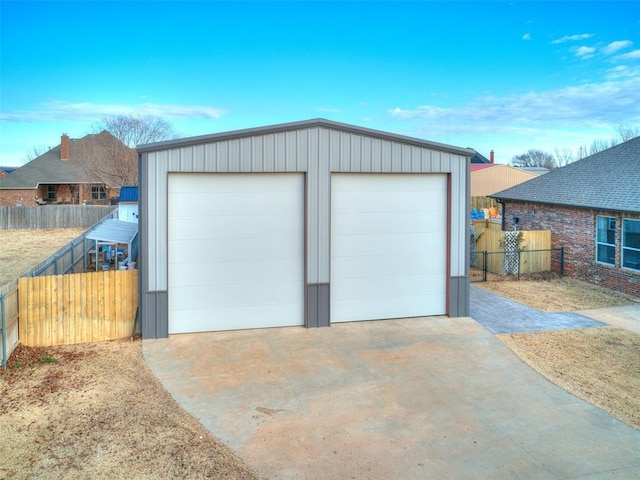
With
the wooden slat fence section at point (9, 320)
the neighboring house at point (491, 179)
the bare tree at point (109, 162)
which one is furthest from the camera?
the neighboring house at point (491, 179)

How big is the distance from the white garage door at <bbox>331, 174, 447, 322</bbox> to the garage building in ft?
0.08

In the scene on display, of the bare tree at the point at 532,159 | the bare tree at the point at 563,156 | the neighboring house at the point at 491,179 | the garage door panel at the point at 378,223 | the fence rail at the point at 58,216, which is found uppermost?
the bare tree at the point at 532,159

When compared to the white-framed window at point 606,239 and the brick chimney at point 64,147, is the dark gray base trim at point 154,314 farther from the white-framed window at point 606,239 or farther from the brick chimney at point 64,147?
the brick chimney at point 64,147

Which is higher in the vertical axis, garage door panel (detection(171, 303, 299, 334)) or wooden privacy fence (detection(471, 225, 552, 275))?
wooden privacy fence (detection(471, 225, 552, 275))

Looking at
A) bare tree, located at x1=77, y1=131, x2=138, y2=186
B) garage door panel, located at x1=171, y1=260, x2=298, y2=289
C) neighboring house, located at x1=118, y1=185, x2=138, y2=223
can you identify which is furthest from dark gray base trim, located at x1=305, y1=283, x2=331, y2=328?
bare tree, located at x1=77, y1=131, x2=138, y2=186

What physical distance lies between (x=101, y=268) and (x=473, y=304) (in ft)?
42.3

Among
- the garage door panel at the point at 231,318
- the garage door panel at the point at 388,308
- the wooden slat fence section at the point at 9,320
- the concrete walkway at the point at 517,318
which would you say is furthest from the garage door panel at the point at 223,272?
the concrete walkway at the point at 517,318

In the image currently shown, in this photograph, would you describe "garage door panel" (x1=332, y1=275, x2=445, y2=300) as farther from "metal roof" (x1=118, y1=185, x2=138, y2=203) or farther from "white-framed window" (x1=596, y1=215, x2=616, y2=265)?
"metal roof" (x1=118, y1=185, x2=138, y2=203)

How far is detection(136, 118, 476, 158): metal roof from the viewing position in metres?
10.5

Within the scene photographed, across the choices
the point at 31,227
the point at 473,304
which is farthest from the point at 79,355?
the point at 31,227

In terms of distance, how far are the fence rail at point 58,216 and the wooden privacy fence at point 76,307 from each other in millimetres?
25294

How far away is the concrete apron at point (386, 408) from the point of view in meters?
6.06

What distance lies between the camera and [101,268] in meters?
18.2

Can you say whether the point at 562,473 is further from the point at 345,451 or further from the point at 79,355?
the point at 79,355
